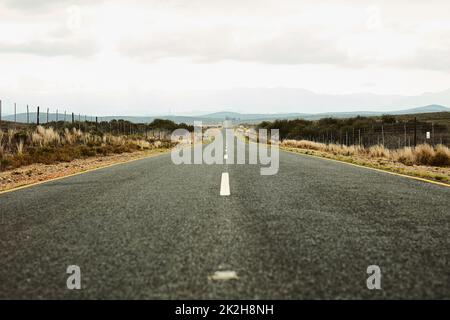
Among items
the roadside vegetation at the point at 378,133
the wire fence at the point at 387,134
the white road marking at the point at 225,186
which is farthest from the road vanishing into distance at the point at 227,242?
the wire fence at the point at 387,134

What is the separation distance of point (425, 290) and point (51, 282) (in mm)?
2794

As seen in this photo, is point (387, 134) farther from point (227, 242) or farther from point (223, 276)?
point (223, 276)

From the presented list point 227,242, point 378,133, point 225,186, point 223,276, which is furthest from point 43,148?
point 378,133

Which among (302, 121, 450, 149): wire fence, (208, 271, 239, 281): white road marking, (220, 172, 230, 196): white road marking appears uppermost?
(302, 121, 450, 149): wire fence

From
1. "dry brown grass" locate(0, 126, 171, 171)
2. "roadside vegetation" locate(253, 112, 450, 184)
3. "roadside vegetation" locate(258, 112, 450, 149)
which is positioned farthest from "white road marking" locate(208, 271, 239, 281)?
"roadside vegetation" locate(258, 112, 450, 149)

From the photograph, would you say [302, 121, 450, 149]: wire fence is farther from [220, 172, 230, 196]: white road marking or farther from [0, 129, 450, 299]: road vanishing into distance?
[0, 129, 450, 299]: road vanishing into distance

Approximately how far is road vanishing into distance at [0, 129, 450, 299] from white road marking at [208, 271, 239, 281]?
58mm

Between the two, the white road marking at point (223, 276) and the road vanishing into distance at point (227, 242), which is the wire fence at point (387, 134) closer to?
the road vanishing into distance at point (227, 242)

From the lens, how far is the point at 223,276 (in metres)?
3.47

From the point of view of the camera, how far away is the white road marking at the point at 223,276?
3.42 meters

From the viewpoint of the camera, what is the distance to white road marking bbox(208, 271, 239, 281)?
3421 millimetres
